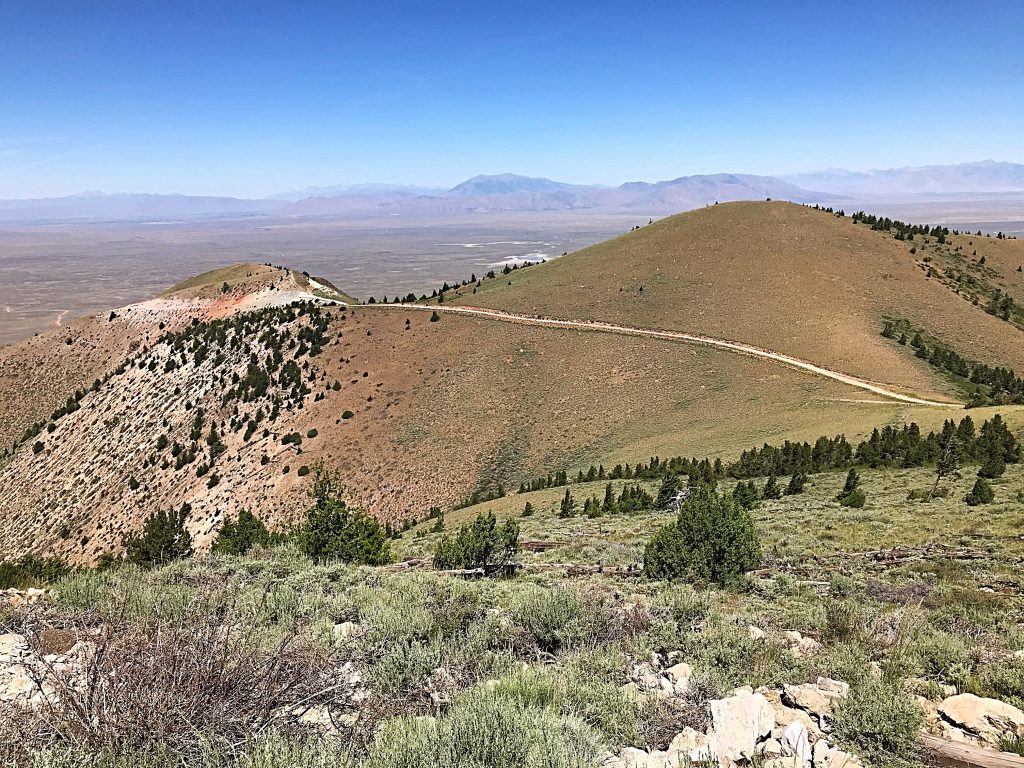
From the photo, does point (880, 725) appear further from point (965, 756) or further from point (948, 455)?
point (948, 455)

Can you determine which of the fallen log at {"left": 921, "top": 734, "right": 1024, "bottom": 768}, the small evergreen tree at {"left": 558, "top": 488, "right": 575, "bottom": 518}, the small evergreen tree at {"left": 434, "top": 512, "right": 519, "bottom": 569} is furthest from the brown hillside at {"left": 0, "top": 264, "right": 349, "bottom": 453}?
the fallen log at {"left": 921, "top": 734, "right": 1024, "bottom": 768}

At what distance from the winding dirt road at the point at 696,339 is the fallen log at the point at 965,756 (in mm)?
27691

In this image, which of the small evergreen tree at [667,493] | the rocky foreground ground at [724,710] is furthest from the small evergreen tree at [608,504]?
the rocky foreground ground at [724,710]

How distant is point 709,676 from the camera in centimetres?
556

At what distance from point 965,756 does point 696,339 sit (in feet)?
125

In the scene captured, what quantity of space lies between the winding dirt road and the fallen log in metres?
27.7

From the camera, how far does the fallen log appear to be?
170 inches

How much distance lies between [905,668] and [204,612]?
820 centimetres

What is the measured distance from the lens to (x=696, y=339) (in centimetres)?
4062

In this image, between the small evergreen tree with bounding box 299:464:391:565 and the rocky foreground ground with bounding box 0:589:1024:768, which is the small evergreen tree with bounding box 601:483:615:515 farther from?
the rocky foreground ground with bounding box 0:589:1024:768

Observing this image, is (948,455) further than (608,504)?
No

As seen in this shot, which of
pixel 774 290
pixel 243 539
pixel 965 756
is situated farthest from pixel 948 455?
pixel 774 290

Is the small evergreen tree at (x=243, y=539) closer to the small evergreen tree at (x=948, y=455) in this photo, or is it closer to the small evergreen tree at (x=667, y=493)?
the small evergreen tree at (x=667, y=493)

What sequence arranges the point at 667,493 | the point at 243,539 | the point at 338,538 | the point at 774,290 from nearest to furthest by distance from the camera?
1. the point at 338,538
2. the point at 243,539
3. the point at 667,493
4. the point at 774,290
